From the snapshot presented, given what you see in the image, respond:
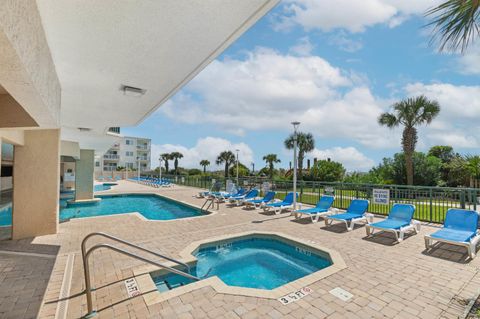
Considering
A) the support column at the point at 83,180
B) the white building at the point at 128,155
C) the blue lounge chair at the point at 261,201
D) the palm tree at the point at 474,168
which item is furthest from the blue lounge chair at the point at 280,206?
the white building at the point at 128,155

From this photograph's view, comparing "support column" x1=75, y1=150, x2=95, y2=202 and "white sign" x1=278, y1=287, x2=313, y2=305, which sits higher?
"support column" x1=75, y1=150, x2=95, y2=202

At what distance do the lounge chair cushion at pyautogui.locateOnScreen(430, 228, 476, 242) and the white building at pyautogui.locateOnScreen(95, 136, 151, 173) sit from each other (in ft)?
197

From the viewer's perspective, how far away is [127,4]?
2.44 m

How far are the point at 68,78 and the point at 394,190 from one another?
34.7ft

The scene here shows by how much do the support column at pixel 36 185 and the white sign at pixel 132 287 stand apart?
15.3ft

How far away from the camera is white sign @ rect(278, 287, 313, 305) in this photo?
3.56m

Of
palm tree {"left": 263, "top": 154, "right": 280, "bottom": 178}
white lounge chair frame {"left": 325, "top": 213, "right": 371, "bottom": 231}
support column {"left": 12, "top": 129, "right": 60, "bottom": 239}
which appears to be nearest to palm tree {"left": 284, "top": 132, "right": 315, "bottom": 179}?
palm tree {"left": 263, "top": 154, "right": 280, "bottom": 178}

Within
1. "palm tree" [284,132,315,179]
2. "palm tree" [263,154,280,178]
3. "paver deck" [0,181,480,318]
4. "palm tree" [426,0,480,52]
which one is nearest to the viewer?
"palm tree" [426,0,480,52]

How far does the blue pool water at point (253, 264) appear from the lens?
4857 mm

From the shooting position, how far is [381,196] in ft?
29.9

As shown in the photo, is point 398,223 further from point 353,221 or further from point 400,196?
point 400,196

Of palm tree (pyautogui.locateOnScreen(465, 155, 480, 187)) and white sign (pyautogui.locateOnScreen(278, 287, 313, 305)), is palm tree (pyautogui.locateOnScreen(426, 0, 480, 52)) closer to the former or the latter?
white sign (pyautogui.locateOnScreen(278, 287, 313, 305))

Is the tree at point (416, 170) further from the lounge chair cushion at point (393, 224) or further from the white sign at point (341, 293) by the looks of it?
the white sign at point (341, 293)

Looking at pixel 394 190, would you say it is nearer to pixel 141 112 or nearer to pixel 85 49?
pixel 141 112
